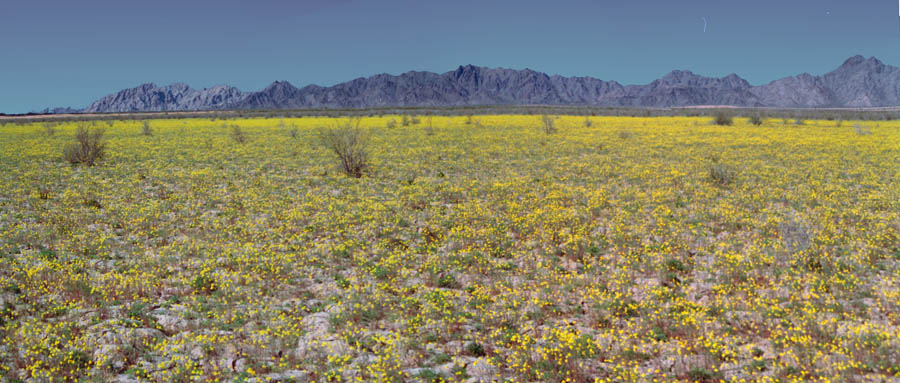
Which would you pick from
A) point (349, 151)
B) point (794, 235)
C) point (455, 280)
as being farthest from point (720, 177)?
point (349, 151)

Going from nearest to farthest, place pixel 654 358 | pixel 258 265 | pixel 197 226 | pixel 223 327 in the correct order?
pixel 654 358 → pixel 223 327 → pixel 258 265 → pixel 197 226

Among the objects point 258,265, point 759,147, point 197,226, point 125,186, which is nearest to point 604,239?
point 258,265

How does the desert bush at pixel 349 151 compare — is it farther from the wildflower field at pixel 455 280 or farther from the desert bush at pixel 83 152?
the desert bush at pixel 83 152

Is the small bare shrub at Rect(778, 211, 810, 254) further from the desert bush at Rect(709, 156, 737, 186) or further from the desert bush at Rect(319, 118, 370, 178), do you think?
the desert bush at Rect(319, 118, 370, 178)

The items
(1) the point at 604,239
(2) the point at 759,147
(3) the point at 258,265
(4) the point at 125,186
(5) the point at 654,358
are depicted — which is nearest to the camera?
(5) the point at 654,358

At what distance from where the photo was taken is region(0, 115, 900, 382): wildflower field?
6008 millimetres

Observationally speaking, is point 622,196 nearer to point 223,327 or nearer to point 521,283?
point 521,283

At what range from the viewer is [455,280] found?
8867 millimetres

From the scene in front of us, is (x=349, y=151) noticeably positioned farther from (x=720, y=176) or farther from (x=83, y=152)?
(x=720, y=176)

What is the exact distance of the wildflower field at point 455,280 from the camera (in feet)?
19.7

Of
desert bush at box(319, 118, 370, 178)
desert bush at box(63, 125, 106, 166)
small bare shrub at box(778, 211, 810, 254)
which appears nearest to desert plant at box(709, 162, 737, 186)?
small bare shrub at box(778, 211, 810, 254)

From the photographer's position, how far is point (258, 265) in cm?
932

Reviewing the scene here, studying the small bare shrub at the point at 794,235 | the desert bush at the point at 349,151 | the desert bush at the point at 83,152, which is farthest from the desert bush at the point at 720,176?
the desert bush at the point at 83,152

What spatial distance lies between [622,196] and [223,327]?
38.8ft
